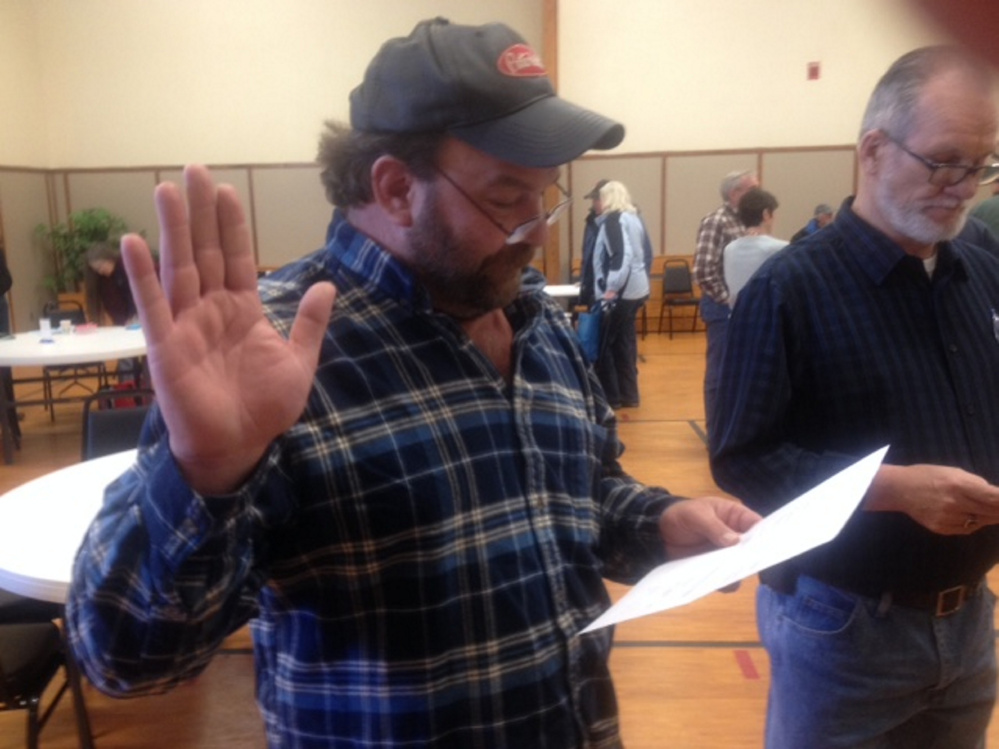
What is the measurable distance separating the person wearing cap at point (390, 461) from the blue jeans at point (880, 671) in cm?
45

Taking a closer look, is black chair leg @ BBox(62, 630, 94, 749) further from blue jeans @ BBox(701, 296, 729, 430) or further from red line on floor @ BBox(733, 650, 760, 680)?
blue jeans @ BBox(701, 296, 729, 430)

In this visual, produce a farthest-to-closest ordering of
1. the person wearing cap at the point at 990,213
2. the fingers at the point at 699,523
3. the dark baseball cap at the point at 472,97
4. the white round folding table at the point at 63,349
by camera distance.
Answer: the white round folding table at the point at 63,349 < the person wearing cap at the point at 990,213 < the fingers at the point at 699,523 < the dark baseball cap at the point at 472,97

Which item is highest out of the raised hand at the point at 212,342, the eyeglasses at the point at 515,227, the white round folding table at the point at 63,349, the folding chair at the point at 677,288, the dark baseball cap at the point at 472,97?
the dark baseball cap at the point at 472,97

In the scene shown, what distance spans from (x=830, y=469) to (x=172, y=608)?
1.11m

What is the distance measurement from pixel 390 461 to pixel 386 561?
0.12 metres

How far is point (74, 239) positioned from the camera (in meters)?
11.0

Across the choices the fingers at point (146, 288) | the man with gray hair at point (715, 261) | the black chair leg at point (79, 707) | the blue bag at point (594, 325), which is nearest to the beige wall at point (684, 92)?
the blue bag at point (594, 325)

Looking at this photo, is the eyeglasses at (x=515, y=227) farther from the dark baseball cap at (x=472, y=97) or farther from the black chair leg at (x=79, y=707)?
the black chair leg at (x=79, y=707)

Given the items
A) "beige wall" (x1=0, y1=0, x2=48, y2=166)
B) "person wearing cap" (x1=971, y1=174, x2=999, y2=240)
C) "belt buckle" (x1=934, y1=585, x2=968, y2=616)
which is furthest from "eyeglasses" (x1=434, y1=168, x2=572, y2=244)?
"beige wall" (x1=0, y1=0, x2=48, y2=166)

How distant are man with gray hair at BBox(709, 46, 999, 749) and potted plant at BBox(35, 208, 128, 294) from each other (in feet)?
35.6

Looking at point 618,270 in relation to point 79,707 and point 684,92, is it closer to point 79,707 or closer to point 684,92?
point 79,707

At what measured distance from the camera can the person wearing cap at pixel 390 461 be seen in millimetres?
831

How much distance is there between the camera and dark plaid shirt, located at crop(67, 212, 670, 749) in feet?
2.83

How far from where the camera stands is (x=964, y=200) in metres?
1.48
